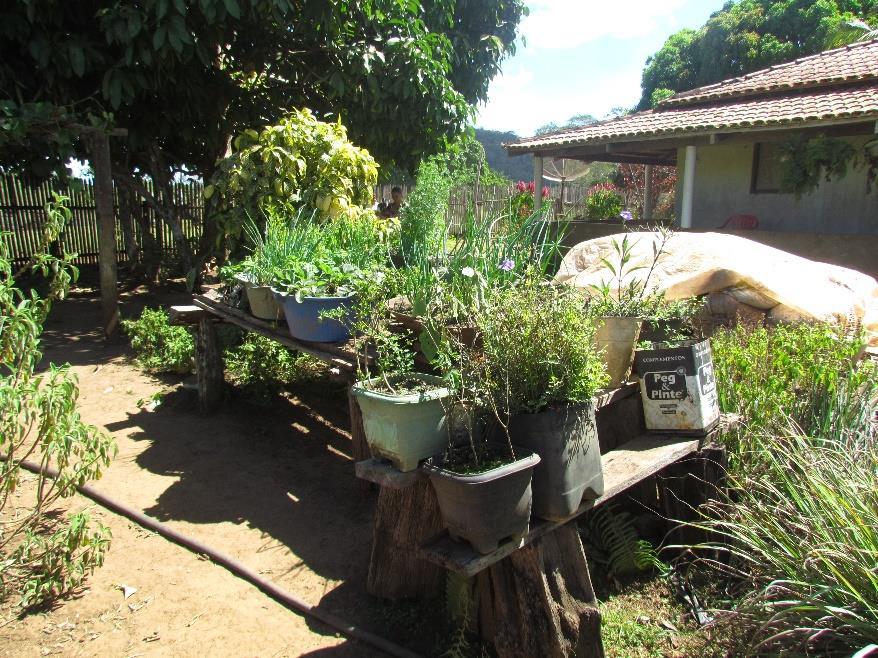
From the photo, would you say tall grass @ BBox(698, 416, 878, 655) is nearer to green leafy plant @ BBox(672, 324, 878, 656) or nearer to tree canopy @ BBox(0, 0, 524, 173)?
green leafy plant @ BBox(672, 324, 878, 656)

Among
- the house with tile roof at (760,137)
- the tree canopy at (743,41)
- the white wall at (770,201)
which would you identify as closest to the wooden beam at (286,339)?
the house with tile roof at (760,137)

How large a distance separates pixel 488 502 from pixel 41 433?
5.88 feet

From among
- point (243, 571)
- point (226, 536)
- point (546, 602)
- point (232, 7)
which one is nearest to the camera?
point (546, 602)

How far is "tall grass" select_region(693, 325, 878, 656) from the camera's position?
6.43 ft

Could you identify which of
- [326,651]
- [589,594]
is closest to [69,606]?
[326,651]

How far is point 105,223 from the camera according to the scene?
722cm

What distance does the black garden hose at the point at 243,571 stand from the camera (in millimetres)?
2506

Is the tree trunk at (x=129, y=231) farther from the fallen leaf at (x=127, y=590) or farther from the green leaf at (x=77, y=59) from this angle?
the fallen leaf at (x=127, y=590)

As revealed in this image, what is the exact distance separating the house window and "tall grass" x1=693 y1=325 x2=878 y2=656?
905cm

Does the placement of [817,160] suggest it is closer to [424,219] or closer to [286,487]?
[424,219]

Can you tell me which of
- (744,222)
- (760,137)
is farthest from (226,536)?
(744,222)

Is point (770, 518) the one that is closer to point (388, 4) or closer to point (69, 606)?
point (69, 606)

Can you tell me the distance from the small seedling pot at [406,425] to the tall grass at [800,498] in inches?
40.5

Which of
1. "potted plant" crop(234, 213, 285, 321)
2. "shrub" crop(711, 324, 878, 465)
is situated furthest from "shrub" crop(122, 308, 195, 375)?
"shrub" crop(711, 324, 878, 465)
